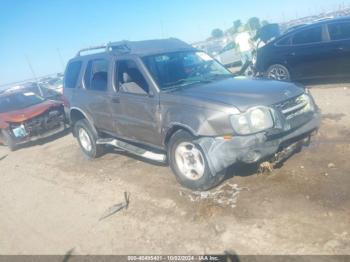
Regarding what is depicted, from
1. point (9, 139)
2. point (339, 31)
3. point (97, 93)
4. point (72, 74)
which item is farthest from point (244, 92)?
point (9, 139)

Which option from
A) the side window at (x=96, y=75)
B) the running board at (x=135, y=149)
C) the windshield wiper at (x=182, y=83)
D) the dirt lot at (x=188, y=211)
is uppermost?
the side window at (x=96, y=75)

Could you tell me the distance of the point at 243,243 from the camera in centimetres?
348

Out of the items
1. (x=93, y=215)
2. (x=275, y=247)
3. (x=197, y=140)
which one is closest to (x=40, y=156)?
(x=93, y=215)

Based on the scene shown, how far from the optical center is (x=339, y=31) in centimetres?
879

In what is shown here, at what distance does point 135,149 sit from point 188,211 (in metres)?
1.85

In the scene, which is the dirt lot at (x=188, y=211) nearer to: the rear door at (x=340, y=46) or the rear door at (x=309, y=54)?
the rear door at (x=340, y=46)

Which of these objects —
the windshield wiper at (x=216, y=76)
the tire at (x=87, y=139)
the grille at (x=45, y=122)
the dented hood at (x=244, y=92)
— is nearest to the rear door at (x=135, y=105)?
the dented hood at (x=244, y=92)

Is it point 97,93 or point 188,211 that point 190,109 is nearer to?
point 188,211

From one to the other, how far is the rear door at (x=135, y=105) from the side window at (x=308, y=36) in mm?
6009

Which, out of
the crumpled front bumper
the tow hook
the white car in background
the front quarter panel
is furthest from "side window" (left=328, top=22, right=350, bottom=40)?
the white car in background

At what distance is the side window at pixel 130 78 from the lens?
518 centimetres

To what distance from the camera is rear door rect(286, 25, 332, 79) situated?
29.6 feet

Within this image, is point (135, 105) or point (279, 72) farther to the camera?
point (279, 72)

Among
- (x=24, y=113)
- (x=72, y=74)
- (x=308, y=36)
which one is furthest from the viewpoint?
(x=24, y=113)
